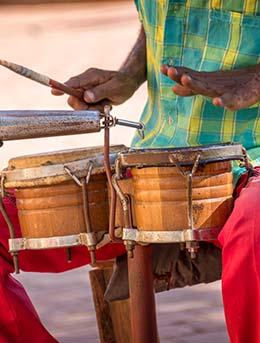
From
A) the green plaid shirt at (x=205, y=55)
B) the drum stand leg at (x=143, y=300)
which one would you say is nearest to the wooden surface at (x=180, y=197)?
the drum stand leg at (x=143, y=300)

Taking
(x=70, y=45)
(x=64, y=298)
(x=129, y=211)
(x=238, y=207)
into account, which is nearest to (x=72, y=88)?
(x=129, y=211)

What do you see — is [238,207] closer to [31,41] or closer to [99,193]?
[99,193]

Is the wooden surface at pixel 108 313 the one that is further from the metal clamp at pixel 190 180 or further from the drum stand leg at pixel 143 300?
the metal clamp at pixel 190 180

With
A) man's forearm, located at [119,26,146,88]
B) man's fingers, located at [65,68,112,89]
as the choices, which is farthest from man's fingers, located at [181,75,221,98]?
man's forearm, located at [119,26,146,88]

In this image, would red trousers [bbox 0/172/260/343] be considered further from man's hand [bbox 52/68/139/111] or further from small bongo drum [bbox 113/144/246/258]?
man's hand [bbox 52/68/139/111]

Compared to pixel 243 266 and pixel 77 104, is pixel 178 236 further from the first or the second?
pixel 77 104

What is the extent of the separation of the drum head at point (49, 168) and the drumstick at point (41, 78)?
0.23m

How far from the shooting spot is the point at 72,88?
155 inches

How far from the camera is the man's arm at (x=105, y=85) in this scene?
3.96 metres

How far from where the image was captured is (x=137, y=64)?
13.9ft

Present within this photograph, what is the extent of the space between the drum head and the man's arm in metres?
0.38

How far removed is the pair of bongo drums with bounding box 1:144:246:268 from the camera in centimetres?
332

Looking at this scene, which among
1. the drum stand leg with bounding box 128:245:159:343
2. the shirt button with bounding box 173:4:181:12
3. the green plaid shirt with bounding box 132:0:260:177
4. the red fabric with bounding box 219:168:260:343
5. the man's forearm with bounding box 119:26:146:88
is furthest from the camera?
the man's forearm with bounding box 119:26:146:88

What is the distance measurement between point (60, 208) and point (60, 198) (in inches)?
1.2
